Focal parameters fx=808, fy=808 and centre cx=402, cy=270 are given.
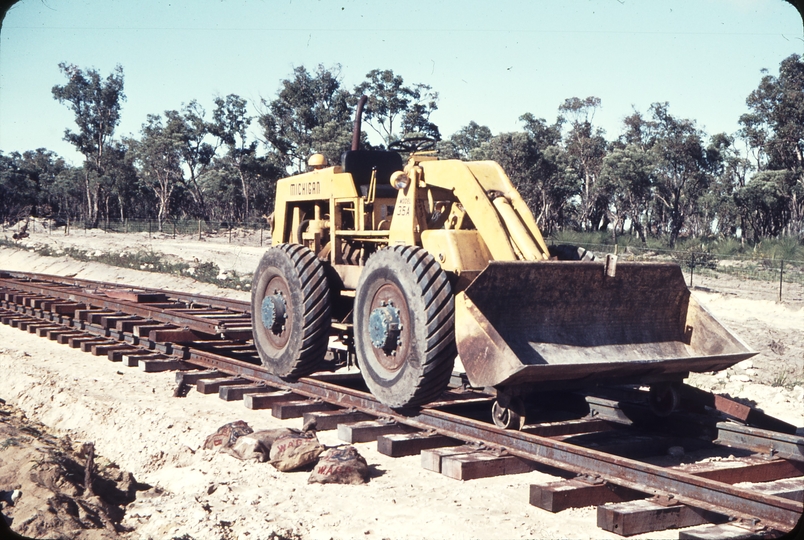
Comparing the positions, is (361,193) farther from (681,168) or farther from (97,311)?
(681,168)

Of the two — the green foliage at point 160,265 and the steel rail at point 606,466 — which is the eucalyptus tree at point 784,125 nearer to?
the green foliage at point 160,265

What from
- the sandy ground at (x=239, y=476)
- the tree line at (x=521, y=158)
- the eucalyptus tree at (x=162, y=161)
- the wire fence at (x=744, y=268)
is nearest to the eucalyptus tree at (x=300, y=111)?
the tree line at (x=521, y=158)

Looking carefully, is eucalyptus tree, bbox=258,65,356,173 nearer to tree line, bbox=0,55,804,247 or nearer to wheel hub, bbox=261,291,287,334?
tree line, bbox=0,55,804,247

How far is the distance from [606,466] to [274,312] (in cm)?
439

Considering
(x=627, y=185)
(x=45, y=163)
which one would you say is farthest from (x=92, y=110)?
(x=627, y=185)

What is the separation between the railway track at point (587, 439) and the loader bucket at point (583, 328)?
1.68ft

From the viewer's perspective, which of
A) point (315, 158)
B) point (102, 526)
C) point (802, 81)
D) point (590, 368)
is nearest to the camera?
point (102, 526)

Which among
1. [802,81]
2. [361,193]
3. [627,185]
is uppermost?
[802,81]

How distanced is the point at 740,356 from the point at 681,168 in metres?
46.1

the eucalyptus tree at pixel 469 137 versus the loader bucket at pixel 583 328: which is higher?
the eucalyptus tree at pixel 469 137

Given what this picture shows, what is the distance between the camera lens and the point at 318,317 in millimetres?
8141

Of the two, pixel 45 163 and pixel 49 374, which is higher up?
pixel 45 163

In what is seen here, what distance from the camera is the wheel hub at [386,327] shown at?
6816 mm

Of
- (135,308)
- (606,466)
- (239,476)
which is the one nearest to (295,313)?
(239,476)
